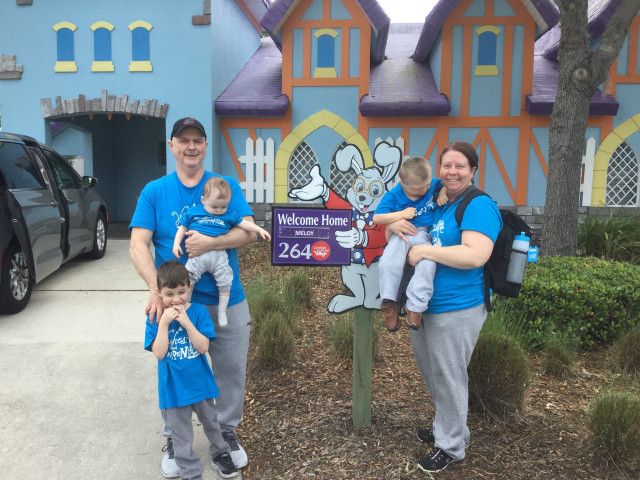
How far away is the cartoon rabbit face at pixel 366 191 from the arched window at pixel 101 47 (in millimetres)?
8052

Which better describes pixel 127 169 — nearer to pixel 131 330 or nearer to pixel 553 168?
pixel 131 330

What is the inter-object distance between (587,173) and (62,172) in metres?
9.03

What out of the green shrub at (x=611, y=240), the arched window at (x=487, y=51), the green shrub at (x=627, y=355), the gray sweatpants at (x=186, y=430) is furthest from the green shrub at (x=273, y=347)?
the arched window at (x=487, y=51)

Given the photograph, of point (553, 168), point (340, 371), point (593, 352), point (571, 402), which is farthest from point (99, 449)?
point (553, 168)

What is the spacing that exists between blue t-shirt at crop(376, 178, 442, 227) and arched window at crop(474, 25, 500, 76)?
747 cm

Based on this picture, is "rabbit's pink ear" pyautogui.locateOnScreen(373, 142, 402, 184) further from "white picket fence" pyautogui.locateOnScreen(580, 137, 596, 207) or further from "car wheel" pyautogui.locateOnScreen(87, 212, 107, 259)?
"white picket fence" pyautogui.locateOnScreen(580, 137, 596, 207)

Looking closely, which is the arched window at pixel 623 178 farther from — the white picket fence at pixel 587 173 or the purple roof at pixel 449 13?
the purple roof at pixel 449 13

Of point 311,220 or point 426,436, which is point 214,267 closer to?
point 311,220

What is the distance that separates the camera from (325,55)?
9.36m

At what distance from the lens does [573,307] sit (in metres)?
4.44

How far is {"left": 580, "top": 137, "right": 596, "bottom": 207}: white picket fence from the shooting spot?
921 centimetres

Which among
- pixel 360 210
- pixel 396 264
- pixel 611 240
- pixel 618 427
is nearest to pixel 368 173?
pixel 360 210

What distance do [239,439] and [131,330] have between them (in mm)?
2414

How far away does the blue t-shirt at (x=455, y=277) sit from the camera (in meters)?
2.40
